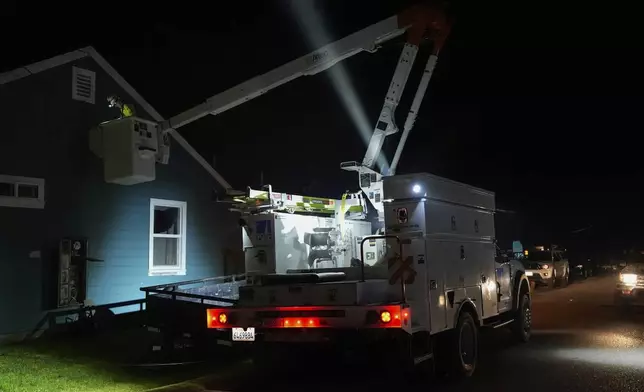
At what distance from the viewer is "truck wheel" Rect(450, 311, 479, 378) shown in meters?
8.23

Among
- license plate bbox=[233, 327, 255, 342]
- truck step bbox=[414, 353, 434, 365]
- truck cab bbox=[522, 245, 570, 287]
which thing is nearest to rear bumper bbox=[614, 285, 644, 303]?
truck cab bbox=[522, 245, 570, 287]

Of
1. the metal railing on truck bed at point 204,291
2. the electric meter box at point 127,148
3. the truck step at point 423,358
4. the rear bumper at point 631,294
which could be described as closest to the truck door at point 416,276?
the truck step at point 423,358

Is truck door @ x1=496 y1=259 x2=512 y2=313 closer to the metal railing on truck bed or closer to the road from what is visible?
the road

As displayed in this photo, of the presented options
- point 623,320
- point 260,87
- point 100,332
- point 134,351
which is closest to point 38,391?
point 134,351

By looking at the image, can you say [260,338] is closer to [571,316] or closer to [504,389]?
[504,389]

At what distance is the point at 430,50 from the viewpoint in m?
12.6

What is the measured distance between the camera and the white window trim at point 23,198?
1099cm

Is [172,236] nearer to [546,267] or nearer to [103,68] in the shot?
[103,68]

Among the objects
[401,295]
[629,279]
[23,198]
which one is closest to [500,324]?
[401,295]

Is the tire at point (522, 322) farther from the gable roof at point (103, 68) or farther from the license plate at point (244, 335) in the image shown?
the gable roof at point (103, 68)

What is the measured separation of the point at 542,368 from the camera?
9.05 m

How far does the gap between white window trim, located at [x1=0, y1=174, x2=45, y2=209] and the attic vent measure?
6.40ft

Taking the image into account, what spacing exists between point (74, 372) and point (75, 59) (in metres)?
6.51

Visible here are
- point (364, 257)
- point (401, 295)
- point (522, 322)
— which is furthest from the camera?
point (522, 322)
